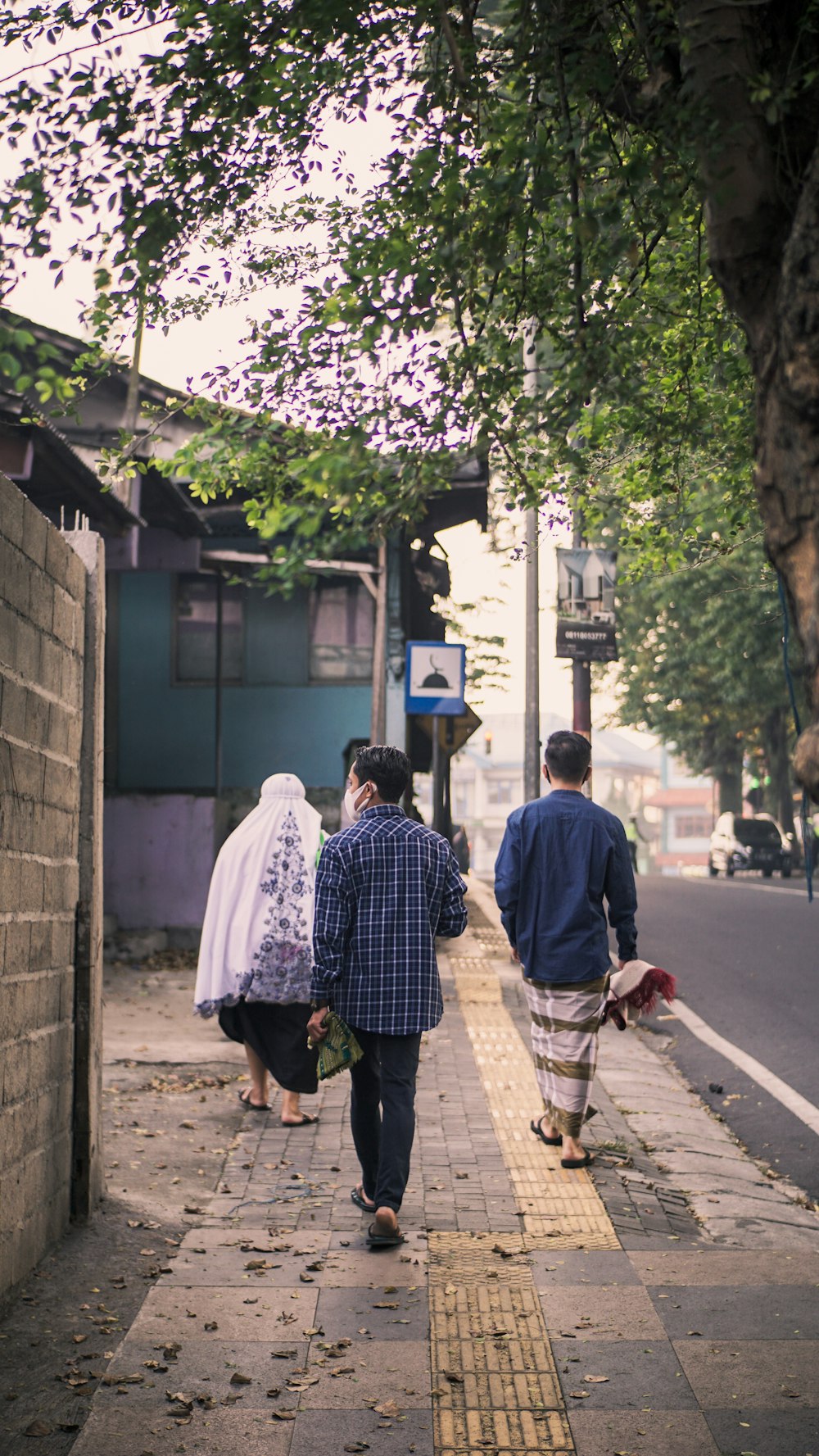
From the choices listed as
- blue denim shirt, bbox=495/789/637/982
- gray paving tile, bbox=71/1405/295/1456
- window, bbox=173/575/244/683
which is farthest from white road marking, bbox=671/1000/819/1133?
window, bbox=173/575/244/683

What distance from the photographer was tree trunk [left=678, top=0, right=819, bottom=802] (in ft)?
10.7

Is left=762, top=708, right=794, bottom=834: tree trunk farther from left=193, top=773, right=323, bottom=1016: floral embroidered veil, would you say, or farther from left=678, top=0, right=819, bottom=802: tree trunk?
left=678, top=0, right=819, bottom=802: tree trunk

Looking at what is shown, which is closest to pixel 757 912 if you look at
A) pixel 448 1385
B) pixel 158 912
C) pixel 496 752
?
pixel 158 912

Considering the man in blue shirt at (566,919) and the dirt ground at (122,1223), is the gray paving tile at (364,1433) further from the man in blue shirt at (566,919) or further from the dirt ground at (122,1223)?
the man in blue shirt at (566,919)

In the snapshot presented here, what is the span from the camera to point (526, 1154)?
23.0 feet

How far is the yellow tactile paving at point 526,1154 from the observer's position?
19.0 feet

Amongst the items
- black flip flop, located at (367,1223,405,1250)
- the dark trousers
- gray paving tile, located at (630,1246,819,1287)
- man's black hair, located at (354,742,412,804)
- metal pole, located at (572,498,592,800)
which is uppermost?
metal pole, located at (572,498,592,800)

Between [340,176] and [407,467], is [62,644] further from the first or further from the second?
[340,176]

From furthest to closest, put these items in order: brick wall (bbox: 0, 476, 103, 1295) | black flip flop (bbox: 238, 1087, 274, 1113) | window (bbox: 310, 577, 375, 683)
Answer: window (bbox: 310, 577, 375, 683), black flip flop (bbox: 238, 1087, 274, 1113), brick wall (bbox: 0, 476, 103, 1295)

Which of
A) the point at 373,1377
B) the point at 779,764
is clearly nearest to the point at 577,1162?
the point at 373,1377

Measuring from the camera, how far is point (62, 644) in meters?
5.70

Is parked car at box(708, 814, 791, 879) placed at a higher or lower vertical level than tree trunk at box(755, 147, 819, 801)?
lower

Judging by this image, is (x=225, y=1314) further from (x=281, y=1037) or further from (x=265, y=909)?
(x=265, y=909)

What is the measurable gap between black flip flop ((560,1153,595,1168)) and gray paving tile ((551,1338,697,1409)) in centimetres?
222
